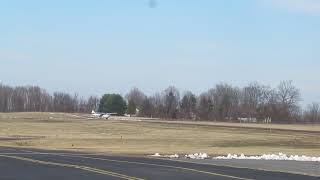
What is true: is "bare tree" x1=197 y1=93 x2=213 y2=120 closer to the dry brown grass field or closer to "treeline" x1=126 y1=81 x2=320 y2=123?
"treeline" x1=126 y1=81 x2=320 y2=123

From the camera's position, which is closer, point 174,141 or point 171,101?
point 174,141

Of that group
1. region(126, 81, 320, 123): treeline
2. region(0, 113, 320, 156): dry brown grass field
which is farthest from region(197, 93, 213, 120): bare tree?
region(0, 113, 320, 156): dry brown grass field

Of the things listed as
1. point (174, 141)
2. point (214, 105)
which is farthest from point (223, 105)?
point (174, 141)

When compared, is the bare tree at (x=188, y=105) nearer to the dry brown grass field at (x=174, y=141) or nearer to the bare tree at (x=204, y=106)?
the bare tree at (x=204, y=106)

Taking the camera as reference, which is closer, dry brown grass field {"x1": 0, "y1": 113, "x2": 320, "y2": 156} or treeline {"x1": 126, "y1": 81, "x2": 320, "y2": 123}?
dry brown grass field {"x1": 0, "y1": 113, "x2": 320, "y2": 156}

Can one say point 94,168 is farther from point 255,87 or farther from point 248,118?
point 255,87

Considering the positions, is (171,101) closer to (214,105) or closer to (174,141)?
(214,105)

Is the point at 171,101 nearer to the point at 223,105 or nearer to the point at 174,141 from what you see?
the point at 223,105

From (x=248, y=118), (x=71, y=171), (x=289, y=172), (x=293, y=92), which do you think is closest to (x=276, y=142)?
(x=289, y=172)

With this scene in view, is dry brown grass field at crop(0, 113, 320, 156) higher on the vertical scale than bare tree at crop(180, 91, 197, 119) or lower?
lower

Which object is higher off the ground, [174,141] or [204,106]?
[204,106]

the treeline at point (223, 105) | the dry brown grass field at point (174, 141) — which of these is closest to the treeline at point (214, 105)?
the treeline at point (223, 105)

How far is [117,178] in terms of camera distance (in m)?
18.1

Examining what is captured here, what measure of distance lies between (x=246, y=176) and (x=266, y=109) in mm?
153013
